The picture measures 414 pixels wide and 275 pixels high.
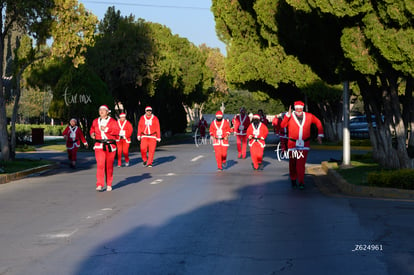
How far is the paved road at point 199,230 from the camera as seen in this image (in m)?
8.16

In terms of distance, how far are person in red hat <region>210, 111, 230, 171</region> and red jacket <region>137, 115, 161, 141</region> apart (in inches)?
93.6

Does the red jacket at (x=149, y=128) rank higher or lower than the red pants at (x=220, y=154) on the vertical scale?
higher

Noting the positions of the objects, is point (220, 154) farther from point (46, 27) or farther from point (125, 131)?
point (46, 27)

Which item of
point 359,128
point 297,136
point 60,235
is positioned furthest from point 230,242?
point 359,128

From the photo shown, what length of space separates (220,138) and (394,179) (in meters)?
9.18

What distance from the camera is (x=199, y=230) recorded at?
1059cm

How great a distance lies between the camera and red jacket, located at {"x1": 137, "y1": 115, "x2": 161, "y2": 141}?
1012 inches

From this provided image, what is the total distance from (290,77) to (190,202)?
2309 centimetres

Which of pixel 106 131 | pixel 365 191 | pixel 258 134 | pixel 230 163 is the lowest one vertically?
pixel 230 163

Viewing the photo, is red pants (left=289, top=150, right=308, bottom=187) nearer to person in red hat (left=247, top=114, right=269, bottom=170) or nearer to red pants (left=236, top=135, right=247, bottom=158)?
person in red hat (left=247, top=114, right=269, bottom=170)

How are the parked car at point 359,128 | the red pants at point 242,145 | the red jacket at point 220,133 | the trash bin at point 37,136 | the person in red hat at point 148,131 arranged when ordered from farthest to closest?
the parked car at point 359,128, the trash bin at point 37,136, the red pants at point 242,145, the person in red hat at point 148,131, the red jacket at point 220,133

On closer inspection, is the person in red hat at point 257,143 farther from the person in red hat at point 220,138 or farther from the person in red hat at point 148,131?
the person in red hat at point 148,131

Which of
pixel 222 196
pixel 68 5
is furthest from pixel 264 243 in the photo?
pixel 68 5

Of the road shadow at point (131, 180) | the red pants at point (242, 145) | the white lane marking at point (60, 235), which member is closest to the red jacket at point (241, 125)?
the red pants at point (242, 145)
